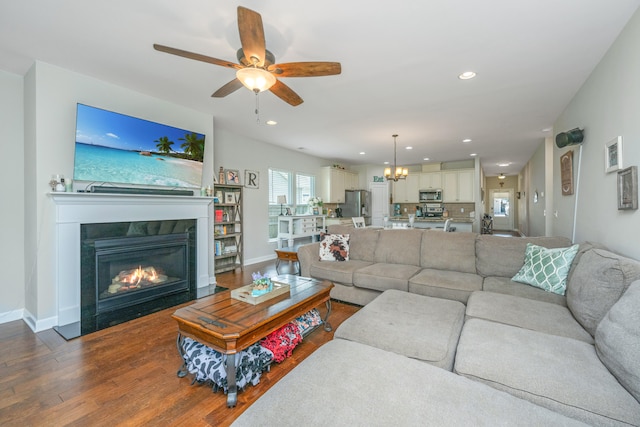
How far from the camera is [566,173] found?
141 inches

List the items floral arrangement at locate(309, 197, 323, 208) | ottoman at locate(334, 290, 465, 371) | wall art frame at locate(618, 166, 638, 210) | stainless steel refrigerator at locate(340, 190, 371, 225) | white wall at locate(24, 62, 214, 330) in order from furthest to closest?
stainless steel refrigerator at locate(340, 190, 371, 225)
floral arrangement at locate(309, 197, 323, 208)
white wall at locate(24, 62, 214, 330)
wall art frame at locate(618, 166, 638, 210)
ottoman at locate(334, 290, 465, 371)

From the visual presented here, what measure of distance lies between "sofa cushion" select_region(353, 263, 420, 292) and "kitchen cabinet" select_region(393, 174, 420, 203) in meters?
5.89

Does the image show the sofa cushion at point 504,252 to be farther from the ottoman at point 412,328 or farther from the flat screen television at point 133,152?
the flat screen television at point 133,152

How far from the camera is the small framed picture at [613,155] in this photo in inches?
84.7

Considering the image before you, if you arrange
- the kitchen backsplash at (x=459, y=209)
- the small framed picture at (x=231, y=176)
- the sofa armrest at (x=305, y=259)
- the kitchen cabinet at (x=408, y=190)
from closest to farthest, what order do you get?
the sofa armrest at (x=305, y=259) < the small framed picture at (x=231, y=176) < the kitchen backsplash at (x=459, y=209) < the kitchen cabinet at (x=408, y=190)

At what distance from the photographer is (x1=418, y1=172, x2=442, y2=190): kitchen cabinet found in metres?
8.34

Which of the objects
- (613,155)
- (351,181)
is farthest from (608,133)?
(351,181)

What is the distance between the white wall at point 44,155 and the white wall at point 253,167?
7.34 ft

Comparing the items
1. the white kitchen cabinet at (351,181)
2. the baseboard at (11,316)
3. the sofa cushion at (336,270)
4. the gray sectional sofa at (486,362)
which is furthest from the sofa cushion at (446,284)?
the white kitchen cabinet at (351,181)

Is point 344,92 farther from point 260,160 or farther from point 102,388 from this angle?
point 102,388

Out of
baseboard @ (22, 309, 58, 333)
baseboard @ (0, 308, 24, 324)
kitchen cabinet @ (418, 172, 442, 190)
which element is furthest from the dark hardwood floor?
kitchen cabinet @ (418, 172, 442, 190)

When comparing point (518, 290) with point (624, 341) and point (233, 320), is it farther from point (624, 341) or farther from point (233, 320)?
point (233, 320)

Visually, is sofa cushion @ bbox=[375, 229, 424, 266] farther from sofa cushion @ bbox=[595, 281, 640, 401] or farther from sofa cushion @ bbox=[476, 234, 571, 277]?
sofa cushion @ bbox=[595, 281, 640, 401]

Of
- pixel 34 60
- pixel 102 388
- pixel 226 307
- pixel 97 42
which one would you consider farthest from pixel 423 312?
pixel 34 60
